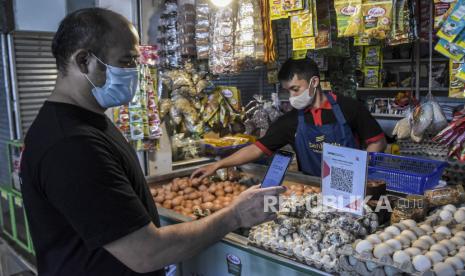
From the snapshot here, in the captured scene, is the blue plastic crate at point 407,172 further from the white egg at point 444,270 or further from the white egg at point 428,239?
the white egg at point 444,270

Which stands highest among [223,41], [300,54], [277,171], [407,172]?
[223,41]

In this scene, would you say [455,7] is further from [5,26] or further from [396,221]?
[5,26]

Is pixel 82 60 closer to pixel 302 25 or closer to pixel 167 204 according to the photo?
pixel 167 204

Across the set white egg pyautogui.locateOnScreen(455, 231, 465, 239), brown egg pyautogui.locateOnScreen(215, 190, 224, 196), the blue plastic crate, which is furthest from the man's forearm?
white egg pyautogui.locateOnScreen(455, 231, 465, 239)

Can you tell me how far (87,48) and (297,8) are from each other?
196 cm

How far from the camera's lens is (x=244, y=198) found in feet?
4.99

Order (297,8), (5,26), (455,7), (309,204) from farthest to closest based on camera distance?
1. (5,26)
2. (297,8)
3. (455,7)
4. (309,204)

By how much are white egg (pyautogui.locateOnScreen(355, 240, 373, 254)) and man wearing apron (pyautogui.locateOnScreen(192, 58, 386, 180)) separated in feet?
5.22

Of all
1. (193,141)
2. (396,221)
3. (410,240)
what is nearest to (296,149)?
(193,141)

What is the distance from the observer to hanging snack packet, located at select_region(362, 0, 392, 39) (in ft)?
8.86

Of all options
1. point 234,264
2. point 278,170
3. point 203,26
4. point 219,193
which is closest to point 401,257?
point 278,170

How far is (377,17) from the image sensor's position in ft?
8.95

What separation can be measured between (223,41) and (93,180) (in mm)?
2322

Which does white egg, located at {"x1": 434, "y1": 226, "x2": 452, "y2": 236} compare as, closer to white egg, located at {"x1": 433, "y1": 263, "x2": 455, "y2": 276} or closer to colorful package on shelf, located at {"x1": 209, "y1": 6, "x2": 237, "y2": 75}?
white egg, located at {"x1": 433, "y1": 263, "x2": 455, "y2": 276}
